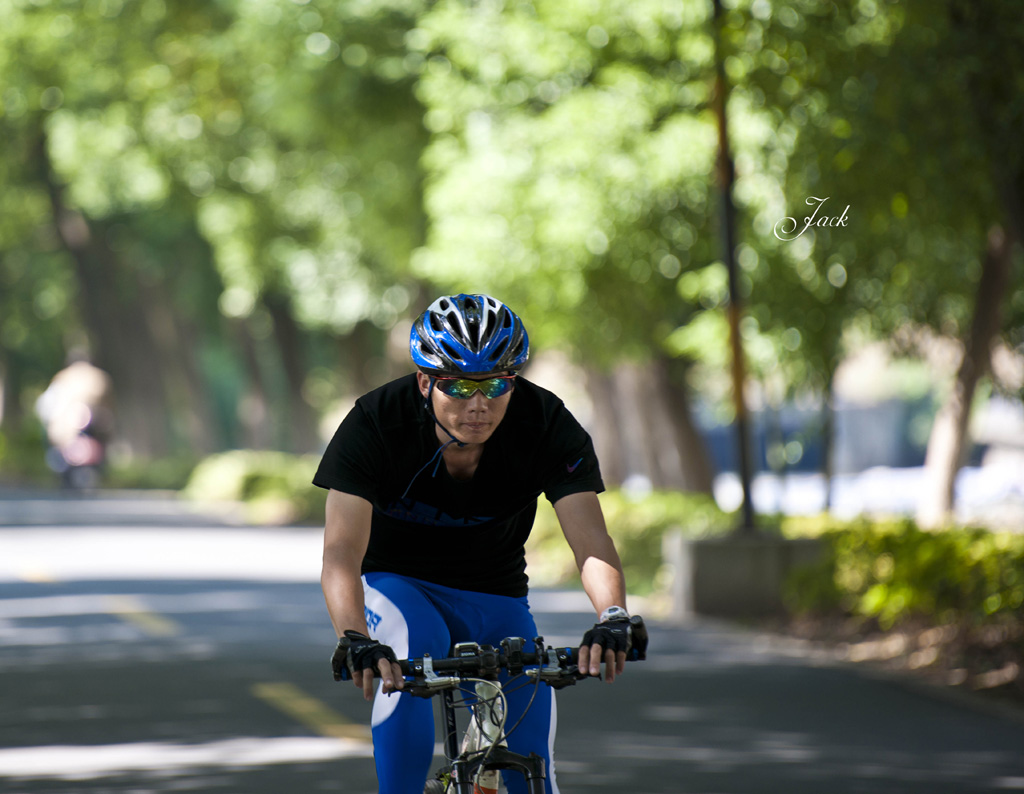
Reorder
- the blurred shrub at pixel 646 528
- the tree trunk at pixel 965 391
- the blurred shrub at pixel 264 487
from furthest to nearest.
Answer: the blurred shrub at pixel 264 487
the blurred shrub at pixel 646 528
the tree trunk at pixel 965 391

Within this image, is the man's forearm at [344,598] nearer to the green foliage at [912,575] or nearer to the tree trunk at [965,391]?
the green foliage at [912,575]

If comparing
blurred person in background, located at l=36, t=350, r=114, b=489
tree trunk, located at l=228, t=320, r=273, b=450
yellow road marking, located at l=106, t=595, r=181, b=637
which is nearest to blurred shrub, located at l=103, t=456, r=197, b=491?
tree trunk, located at l=228, t=320, r=273, b=450

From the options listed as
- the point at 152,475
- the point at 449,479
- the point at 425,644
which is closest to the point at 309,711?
the point at 425,644

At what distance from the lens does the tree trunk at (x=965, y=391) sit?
51.6ft

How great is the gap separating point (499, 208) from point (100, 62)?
14.2 m

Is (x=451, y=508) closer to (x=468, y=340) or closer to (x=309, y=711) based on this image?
(x=468, y=340)

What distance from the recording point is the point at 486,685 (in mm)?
4480

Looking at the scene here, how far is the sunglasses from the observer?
459 cm

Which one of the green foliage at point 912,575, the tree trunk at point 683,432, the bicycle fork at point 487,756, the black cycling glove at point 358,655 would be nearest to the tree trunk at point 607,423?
the tree trunk at point 683,432

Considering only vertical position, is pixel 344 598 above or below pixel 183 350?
below

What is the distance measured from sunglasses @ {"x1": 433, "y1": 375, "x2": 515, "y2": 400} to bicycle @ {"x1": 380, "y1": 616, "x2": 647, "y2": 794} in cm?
64

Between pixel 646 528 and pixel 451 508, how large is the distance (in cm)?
1400

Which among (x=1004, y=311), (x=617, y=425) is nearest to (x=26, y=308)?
(x=617, y=425)

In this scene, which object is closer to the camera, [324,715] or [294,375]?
[324,715]
